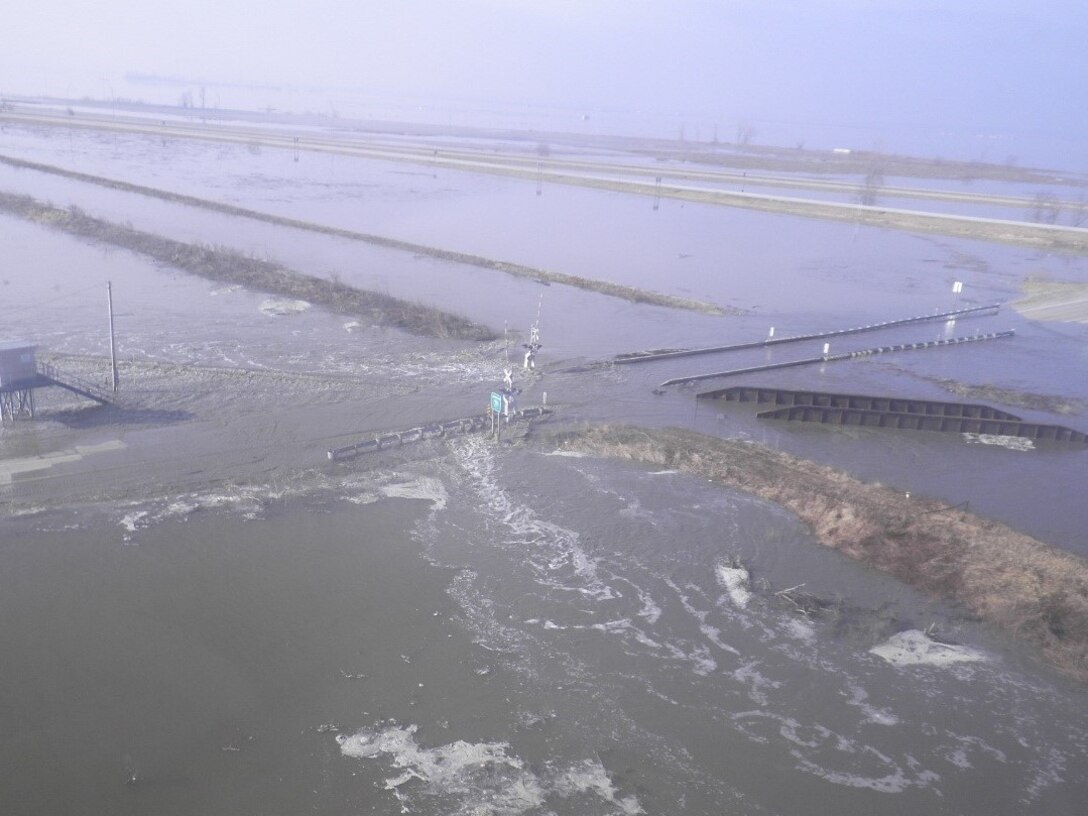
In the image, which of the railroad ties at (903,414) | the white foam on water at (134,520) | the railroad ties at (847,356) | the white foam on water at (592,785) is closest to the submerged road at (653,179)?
the railroad ties at (847,356)

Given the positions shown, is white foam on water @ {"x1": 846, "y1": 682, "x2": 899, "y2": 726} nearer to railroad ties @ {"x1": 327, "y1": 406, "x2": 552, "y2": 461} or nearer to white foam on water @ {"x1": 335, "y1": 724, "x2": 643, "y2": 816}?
white foam on water @ {"x1": 335, "y1": 724, "x2": 643, "y2": 816}

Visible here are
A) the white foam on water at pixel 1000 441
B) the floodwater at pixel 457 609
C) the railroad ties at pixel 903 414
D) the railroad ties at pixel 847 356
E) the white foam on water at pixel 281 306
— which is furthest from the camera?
the white foam on water at pixel 281 306

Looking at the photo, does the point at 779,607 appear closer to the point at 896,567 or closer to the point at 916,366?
the point at 896,567

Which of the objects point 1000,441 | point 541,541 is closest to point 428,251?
point 1000,441

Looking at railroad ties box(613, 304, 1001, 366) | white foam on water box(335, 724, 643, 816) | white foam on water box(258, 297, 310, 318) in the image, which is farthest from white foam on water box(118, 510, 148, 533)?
railroad ties box(613, 304, 1001, 366)

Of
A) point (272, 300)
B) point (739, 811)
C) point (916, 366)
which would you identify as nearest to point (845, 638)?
point (739, 811)

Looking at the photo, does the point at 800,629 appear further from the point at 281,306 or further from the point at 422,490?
the point at 281,306

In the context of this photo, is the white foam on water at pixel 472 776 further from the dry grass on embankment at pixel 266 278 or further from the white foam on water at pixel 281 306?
the white foam on water at pixel 281 306
